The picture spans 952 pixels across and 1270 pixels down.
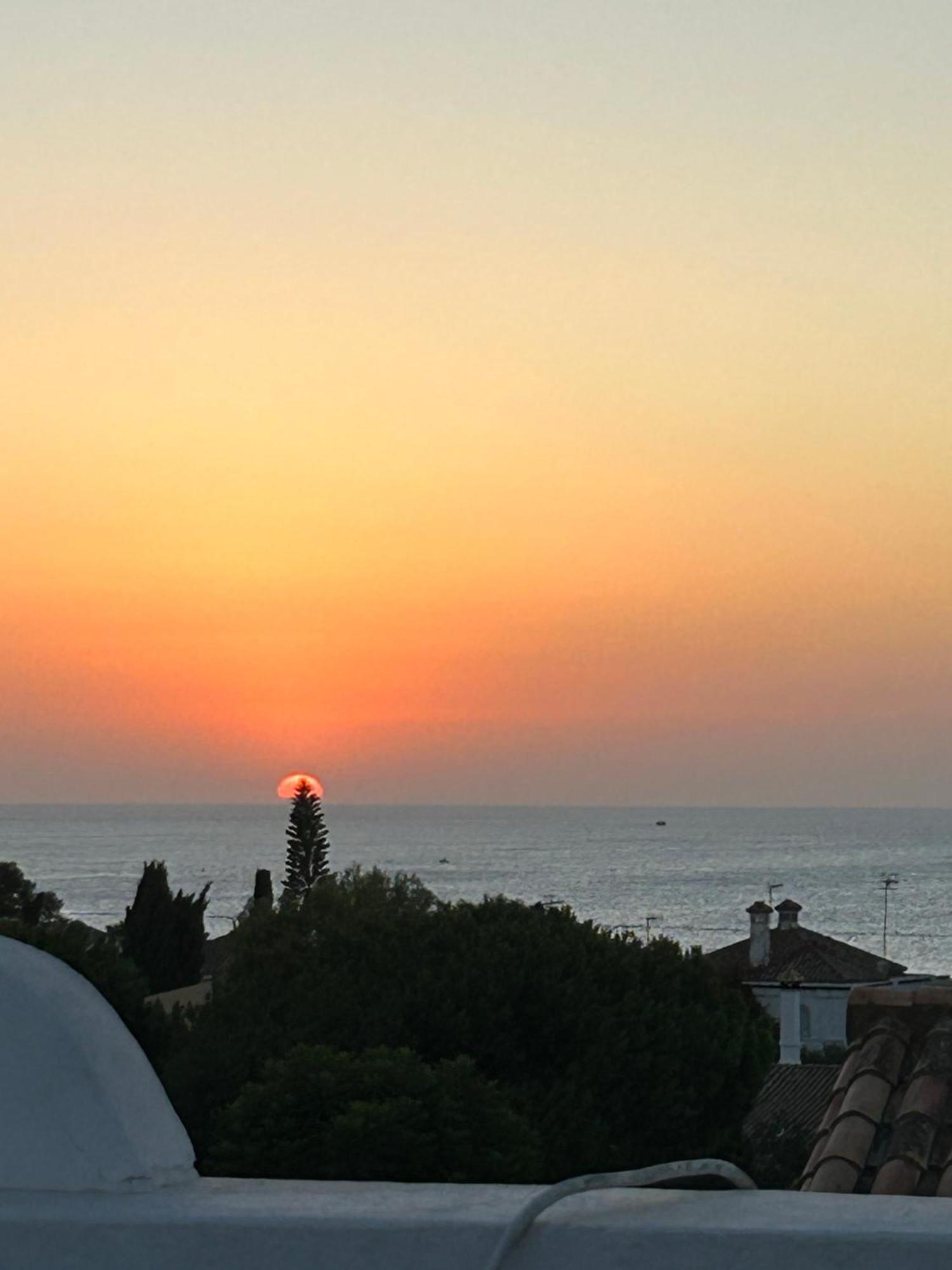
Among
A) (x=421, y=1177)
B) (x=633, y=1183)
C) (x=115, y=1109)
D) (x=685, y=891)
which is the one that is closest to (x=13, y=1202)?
(x=115, y=1109)

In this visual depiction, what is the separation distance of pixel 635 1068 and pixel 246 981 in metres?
6.74

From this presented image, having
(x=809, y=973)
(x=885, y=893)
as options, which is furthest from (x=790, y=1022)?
(x=885, y=893)

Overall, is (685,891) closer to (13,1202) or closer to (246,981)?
(246,981)

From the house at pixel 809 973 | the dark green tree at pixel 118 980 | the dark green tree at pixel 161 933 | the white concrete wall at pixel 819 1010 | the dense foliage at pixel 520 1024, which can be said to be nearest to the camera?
the dense foliage at pixel 520 1024

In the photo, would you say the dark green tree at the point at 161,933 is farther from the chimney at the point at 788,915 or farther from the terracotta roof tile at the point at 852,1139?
the terracotta roof tile at the point at 852,1139

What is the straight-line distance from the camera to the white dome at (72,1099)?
284 centimetres

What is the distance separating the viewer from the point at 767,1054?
28547mm

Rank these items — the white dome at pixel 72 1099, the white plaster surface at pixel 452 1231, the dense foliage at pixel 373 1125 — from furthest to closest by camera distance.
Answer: the dense foliage at pixel 373 1125
the white dome at pixel 72 1099
the white plaster surface at pixel 452 1231

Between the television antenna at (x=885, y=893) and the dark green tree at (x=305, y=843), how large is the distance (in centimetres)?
5407

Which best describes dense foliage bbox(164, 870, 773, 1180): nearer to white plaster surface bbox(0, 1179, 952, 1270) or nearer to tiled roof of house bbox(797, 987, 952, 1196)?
tiled roof of house bbox(797, 987, 952, 1196)

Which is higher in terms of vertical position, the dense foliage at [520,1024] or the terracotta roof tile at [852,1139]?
the terracotta roof tile at [852,1139]

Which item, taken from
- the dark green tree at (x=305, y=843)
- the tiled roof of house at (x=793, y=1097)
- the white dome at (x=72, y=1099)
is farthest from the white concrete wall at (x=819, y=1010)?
the white dome at (x=72, y=1099)

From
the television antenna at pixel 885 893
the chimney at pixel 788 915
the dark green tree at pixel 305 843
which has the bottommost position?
the television antenna at pixel 885 893

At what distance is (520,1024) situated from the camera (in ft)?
86.2
